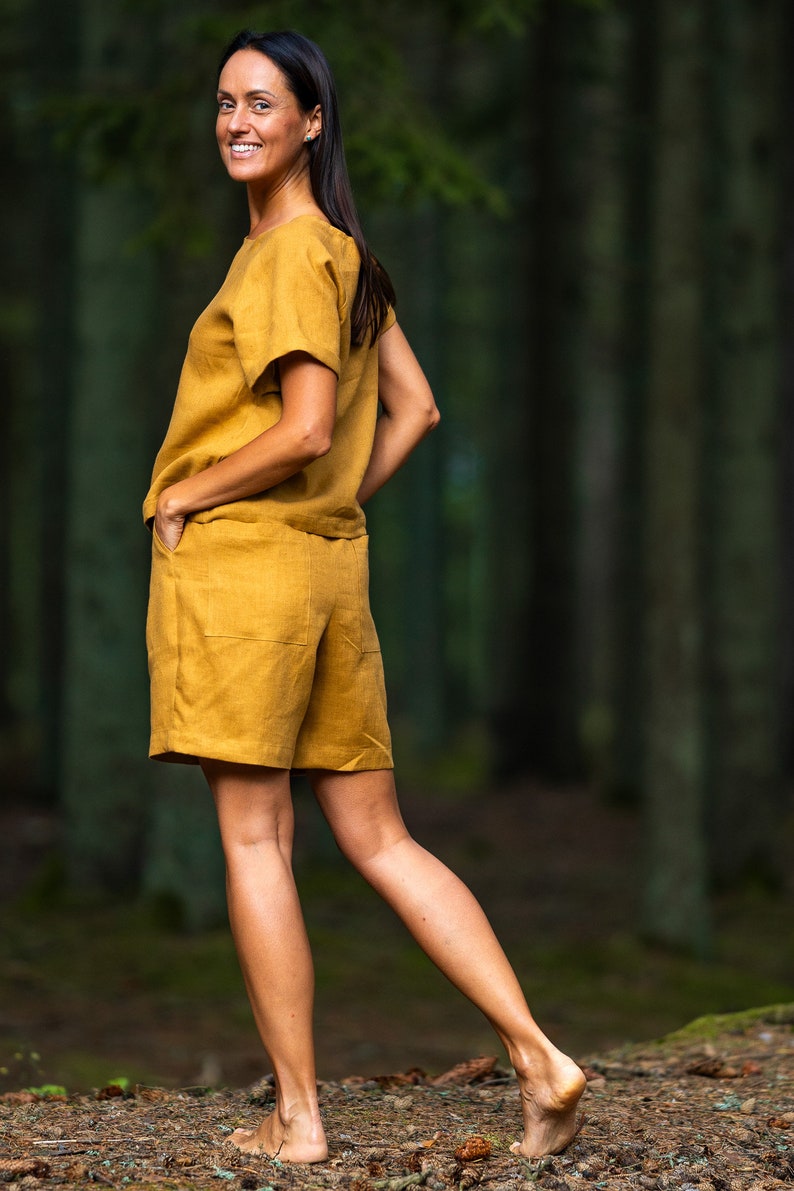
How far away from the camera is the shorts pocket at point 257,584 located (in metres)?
3.21

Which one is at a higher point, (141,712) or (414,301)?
(414,301)

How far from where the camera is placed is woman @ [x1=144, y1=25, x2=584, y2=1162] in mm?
3197

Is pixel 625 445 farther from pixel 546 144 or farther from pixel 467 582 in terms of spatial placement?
pixel 467 582

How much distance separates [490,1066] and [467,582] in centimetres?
3702

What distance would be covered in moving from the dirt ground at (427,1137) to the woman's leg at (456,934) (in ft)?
0.49

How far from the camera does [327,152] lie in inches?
133

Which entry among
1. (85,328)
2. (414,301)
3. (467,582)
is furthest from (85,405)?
(467,582)

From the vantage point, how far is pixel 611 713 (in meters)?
15.5

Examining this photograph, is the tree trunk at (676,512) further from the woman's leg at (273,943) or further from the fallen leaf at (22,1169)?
the fallen leaf at (22,1169)

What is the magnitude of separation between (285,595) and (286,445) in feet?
1.07

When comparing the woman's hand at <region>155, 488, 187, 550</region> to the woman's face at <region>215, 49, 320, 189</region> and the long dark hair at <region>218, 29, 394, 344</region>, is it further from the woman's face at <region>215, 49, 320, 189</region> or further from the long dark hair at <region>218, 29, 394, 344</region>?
the woman's face at <region>215, 49, 320, 189</region>

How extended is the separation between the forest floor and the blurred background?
0.04 m

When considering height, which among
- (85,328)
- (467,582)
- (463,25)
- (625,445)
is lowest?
(467,582)

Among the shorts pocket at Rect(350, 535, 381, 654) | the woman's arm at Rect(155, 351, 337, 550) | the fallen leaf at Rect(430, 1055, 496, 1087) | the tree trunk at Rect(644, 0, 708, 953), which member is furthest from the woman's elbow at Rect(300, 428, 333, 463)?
the tree trunk at Rect(644, 0, 708, 953)
